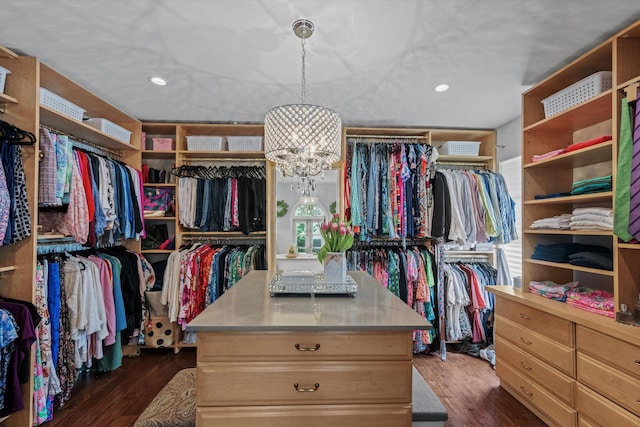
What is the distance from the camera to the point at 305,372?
130 centimetres

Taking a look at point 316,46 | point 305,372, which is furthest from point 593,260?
point 316,46

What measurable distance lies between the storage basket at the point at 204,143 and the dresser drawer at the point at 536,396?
3.37 m

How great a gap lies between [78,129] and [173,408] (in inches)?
92.7

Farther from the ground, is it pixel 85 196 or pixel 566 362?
pixel 85 196

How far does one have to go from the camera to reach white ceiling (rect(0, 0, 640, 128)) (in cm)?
155

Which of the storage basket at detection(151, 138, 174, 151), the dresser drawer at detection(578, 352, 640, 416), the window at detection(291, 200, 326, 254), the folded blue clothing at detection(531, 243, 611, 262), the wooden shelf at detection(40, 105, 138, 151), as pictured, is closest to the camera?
the dresser drawer at detection(578, 352, 640, 416)

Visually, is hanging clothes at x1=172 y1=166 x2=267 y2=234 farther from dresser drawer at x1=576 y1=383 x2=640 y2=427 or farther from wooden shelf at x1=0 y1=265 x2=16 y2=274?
dresser drawer at x1=576 y1=383 x2=640 y2=427

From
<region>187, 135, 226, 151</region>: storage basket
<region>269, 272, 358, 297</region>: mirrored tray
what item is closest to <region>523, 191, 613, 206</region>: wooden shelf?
<region>269, 272, 358, 297</region>: mirrored tray

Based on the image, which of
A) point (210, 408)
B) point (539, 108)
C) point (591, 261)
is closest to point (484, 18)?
point (539, 108)

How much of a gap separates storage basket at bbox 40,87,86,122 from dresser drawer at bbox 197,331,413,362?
2.03 m

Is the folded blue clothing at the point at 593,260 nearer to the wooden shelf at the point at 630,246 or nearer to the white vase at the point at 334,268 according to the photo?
the wooden shelf at the point at 630,246

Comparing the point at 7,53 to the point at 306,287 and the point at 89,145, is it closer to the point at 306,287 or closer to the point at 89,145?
the point at 89,145

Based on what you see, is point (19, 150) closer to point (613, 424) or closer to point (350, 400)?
point (350, 400)

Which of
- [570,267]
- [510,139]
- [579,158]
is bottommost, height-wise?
[570,267]
